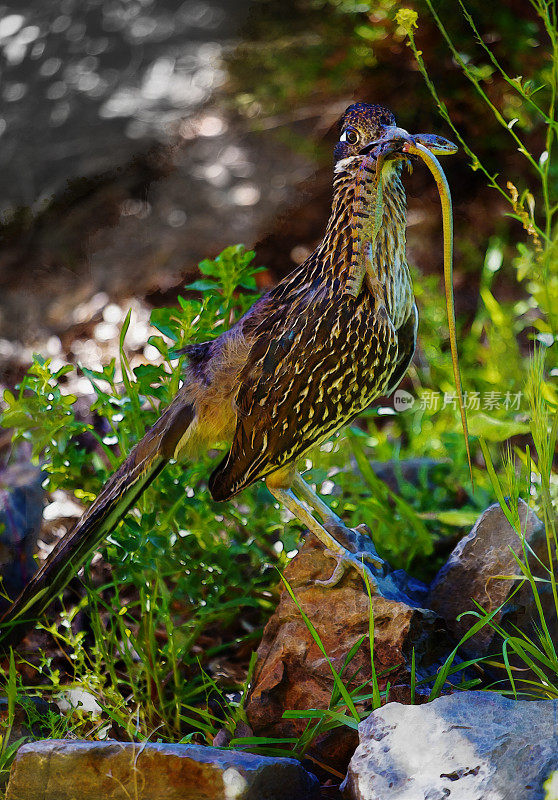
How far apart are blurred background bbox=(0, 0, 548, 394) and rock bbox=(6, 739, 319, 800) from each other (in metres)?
2.78

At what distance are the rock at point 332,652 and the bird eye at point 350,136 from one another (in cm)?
124

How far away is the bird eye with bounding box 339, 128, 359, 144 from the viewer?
2.39 m

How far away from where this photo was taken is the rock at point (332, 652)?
2.36m

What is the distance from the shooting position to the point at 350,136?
241cm

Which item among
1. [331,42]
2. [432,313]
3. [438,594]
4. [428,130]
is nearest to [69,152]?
[331,42]

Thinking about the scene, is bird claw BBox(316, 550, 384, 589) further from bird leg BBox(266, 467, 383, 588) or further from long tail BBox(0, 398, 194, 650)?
long tail BBox(0, 398, 194, 650)

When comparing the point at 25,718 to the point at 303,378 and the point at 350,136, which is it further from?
the point at 350,136

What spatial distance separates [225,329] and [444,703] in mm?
1426

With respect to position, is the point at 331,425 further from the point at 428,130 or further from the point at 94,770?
the point at 428,130

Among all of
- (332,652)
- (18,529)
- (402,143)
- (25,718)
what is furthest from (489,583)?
(18,529)

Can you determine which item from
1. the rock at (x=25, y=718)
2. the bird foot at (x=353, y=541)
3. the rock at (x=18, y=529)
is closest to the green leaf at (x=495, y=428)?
the bird foot at (x=353, y=541)

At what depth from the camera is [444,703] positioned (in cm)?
200

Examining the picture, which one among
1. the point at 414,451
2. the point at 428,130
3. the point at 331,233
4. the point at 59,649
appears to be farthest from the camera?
the point at 428,130

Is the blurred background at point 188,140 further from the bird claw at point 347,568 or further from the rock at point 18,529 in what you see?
the bird claw at point 347,568
